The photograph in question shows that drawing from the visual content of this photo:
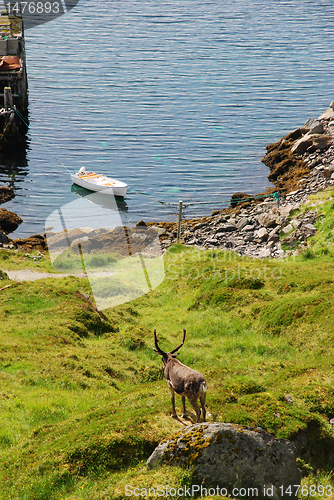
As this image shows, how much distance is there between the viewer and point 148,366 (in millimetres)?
18859

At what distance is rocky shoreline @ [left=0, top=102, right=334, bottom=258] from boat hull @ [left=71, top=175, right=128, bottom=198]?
8396 millimetres

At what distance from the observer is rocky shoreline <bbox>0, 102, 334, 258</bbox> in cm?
3403

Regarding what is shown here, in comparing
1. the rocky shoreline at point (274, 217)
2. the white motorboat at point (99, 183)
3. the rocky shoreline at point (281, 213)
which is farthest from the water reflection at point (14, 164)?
the rocky shoreline at point (281, 213)

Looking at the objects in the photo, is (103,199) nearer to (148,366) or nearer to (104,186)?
(104,186)

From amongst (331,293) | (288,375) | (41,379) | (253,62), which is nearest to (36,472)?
(41,379)

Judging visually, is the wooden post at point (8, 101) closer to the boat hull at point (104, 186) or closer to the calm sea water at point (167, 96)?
the calm sea water at point (167, 96)

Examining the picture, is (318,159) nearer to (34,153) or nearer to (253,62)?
(34,153)

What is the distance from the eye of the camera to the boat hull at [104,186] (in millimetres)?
54059

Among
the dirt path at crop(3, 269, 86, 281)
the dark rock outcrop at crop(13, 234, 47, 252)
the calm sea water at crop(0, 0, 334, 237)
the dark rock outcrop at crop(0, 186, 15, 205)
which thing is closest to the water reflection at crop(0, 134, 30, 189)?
the calm sea water at crop(0, 0, 334, 237)

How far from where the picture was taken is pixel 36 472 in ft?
34.3

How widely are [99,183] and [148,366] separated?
40.1m

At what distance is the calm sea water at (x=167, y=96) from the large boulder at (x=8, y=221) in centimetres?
114

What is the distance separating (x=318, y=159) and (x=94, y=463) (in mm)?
46518

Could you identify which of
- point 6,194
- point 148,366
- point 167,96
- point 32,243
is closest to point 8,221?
point 32,243
